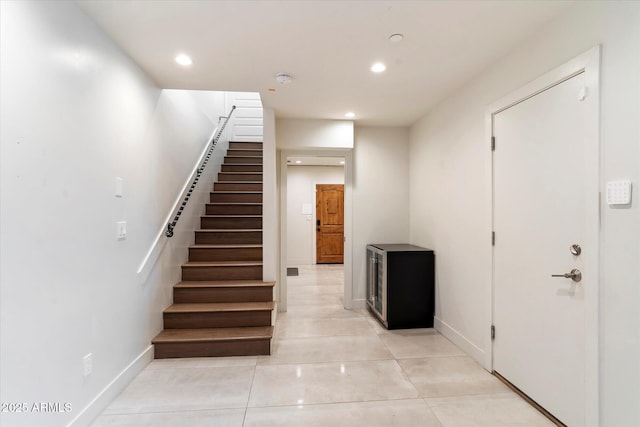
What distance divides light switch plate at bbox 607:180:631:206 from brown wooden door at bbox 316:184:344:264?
629cm

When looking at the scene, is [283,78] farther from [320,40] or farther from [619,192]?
[619,192]

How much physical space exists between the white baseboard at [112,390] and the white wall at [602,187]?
2.87m

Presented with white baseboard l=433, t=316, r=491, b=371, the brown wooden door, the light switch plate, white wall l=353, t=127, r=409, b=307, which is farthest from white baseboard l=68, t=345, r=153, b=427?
the brown wooden door

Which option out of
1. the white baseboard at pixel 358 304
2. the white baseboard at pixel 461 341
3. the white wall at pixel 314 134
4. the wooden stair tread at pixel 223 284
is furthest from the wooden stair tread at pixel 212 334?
the white wall at pixel 314 134

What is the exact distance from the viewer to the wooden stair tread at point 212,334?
2676 millimetres

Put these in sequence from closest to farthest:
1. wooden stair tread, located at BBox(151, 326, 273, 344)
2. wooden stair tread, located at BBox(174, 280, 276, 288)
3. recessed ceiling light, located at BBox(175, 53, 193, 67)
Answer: recessed ceiling light, located at BBox(175, 53, 193, 67) → wooden stair tread, located at BBox(151, 326, 273, 344) → wooden stair tread, located at BBox(174, 280, 276, 288)

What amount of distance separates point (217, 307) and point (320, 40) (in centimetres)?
257

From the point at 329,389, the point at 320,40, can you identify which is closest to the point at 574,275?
the point at 329,389

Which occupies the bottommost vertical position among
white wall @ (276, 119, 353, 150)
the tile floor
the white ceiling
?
the tile floor

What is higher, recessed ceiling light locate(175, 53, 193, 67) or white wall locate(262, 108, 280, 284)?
recessed ceiling light locate(175, 53, 193, 67)

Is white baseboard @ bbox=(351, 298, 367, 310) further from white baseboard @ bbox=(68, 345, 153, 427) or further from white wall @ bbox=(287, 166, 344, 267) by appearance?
white wall @ bbox=(287, 166, 344, 267)

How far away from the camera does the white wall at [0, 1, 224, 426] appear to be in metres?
1.34

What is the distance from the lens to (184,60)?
7.68 feet

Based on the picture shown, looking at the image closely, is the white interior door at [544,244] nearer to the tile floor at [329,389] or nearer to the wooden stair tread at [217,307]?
the tile floor at [329,389]
